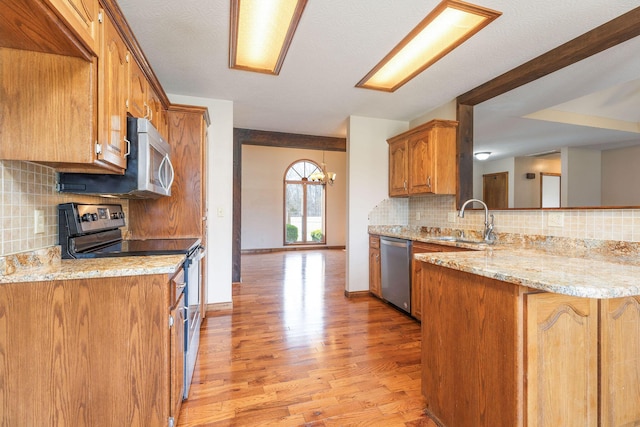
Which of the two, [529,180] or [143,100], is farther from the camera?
[529,180]

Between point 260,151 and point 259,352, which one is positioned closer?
point 259,352

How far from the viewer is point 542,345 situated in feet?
3.61

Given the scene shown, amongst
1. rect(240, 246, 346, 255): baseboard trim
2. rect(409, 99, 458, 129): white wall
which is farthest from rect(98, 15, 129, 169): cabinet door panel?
rect(240, 246, 346, 255): baseboard trim

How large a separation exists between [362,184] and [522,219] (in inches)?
72.8

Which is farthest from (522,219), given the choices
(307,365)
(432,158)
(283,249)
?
(283,249)

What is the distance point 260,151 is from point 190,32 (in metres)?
5.92

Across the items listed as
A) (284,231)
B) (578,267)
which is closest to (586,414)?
(578,267)

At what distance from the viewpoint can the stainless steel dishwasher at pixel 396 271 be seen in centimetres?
308

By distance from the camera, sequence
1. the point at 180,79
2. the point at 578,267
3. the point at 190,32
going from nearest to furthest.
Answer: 1. the point at 578,267
2. the point at 190,32
3. the point at 180,79

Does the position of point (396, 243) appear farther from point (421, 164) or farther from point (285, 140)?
point (285, 140)

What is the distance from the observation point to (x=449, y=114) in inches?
131

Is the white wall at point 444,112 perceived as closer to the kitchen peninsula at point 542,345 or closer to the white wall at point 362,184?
the white wall at point 362,184

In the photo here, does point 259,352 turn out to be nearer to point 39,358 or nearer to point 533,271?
point 39,358

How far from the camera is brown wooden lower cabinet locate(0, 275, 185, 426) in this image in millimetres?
1184
